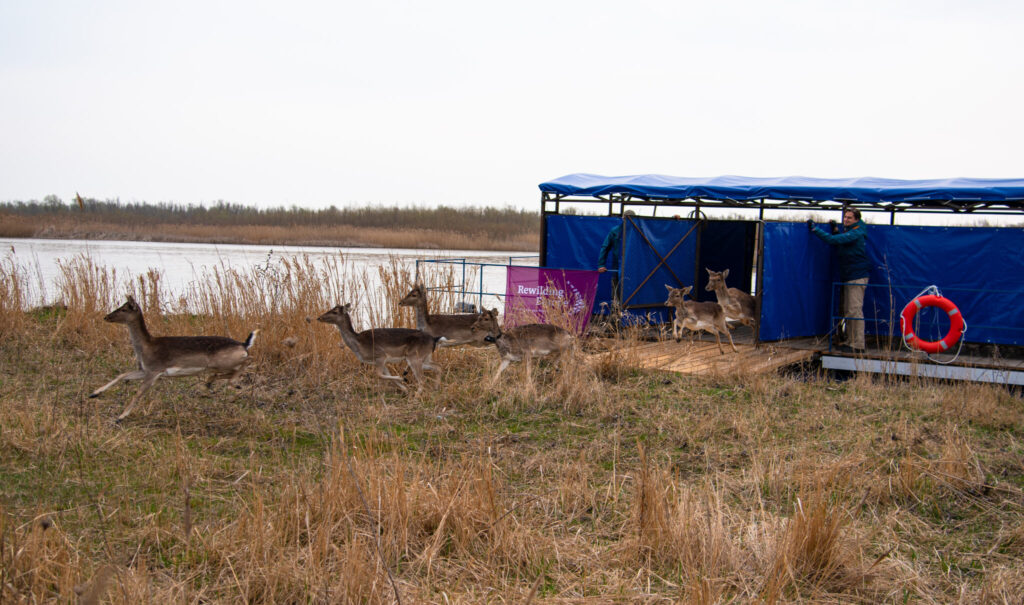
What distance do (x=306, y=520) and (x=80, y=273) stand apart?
12338mm

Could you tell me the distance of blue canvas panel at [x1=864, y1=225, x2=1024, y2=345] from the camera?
595 inches

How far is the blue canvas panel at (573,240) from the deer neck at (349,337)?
7286 mm

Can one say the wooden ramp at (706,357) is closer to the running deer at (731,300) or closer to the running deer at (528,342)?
the running deer at (731,300)

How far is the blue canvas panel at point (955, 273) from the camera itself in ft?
49.6

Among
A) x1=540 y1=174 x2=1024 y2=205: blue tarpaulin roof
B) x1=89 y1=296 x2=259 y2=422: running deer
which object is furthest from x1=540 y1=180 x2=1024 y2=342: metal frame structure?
x1=89 y1=296 x2=259 y2=422: running deer

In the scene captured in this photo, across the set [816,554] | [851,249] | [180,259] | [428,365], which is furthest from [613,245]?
[180,259]

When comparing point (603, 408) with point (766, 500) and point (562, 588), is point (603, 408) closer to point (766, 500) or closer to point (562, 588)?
point (766, 500)

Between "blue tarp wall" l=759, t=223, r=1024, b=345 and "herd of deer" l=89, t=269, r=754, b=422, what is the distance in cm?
176

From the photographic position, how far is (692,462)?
815 cm

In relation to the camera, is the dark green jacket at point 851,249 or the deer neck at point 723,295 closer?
the dark green jacket at point 851,249

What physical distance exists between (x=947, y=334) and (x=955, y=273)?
2183 millimetres

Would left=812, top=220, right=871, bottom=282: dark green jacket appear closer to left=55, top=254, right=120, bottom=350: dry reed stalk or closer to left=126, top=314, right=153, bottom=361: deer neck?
left=126, top=314, right=153, bottom=361: deer neck

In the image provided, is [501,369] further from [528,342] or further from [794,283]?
[794,283]

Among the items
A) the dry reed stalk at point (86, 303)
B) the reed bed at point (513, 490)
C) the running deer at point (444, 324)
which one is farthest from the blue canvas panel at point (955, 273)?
the dry reed stalk at point (86, 303)
